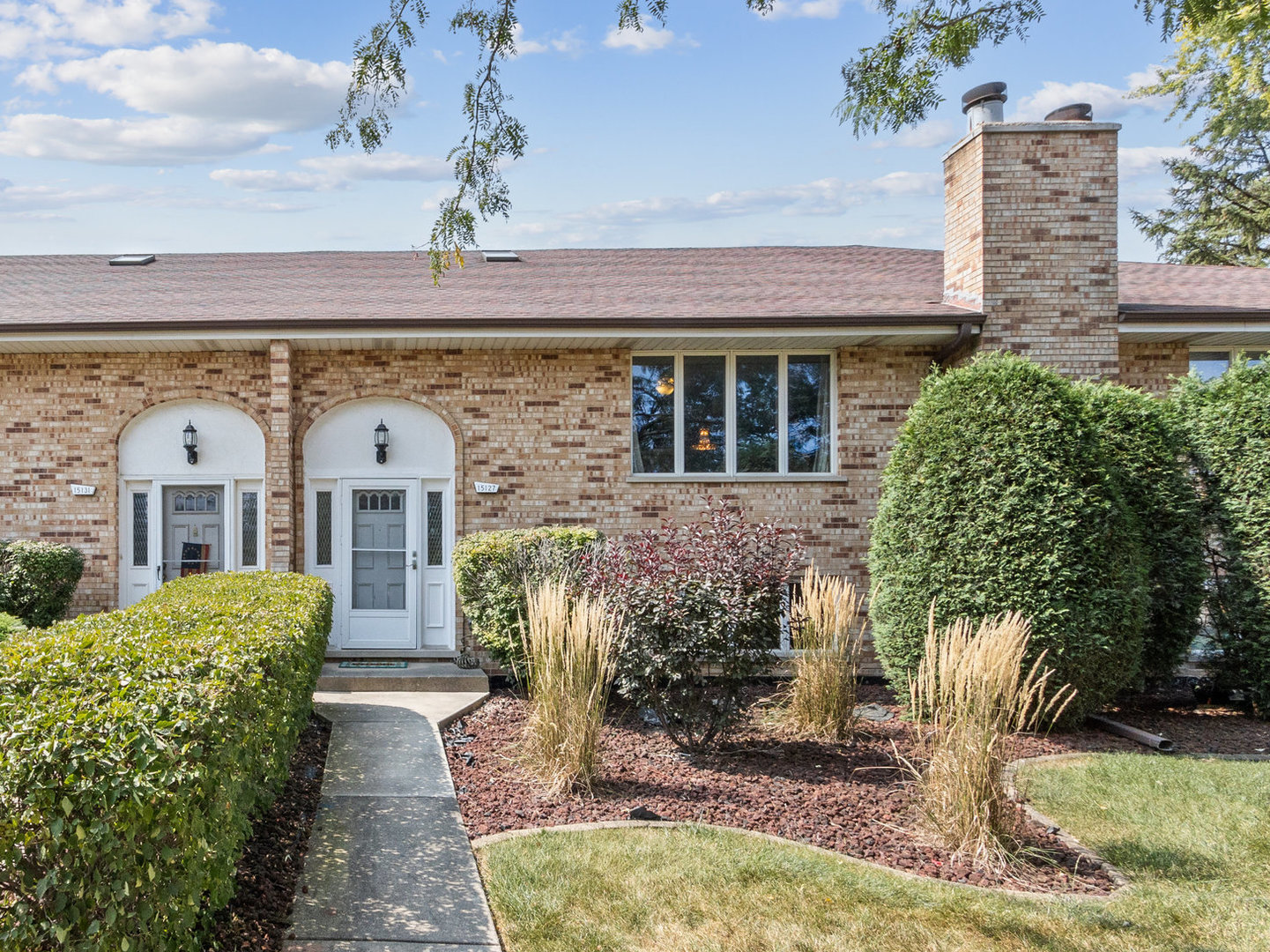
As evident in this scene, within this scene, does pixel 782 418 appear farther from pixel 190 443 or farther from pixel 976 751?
pixel 190 443

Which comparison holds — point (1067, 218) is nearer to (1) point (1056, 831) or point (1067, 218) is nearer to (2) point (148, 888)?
(1) point (1056, 831)

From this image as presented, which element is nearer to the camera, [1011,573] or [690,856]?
[690,856]

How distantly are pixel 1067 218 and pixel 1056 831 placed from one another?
7075 mm

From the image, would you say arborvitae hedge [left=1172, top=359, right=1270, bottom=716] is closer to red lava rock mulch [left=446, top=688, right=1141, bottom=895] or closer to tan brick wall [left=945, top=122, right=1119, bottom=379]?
tan brick wall [left=945, top=122, right=1119, bottom=379]

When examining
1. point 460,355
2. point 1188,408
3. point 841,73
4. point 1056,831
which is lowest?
point 1056,831

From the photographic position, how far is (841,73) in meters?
6.01

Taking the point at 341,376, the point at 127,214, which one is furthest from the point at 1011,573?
the point at 127,214

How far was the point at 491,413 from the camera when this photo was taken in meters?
10.4

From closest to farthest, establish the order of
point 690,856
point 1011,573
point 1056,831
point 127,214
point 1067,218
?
point 690,856
point 1056,831
point 1011,573
point 1067,218
point 127,214

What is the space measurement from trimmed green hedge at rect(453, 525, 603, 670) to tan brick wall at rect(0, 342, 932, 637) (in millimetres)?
1352

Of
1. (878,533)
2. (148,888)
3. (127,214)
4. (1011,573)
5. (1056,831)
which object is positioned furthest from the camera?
(127,214)

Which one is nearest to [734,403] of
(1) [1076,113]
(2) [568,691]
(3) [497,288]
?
(3) [497,288]

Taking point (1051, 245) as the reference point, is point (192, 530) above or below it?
below

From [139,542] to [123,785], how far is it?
9089 millimetres
